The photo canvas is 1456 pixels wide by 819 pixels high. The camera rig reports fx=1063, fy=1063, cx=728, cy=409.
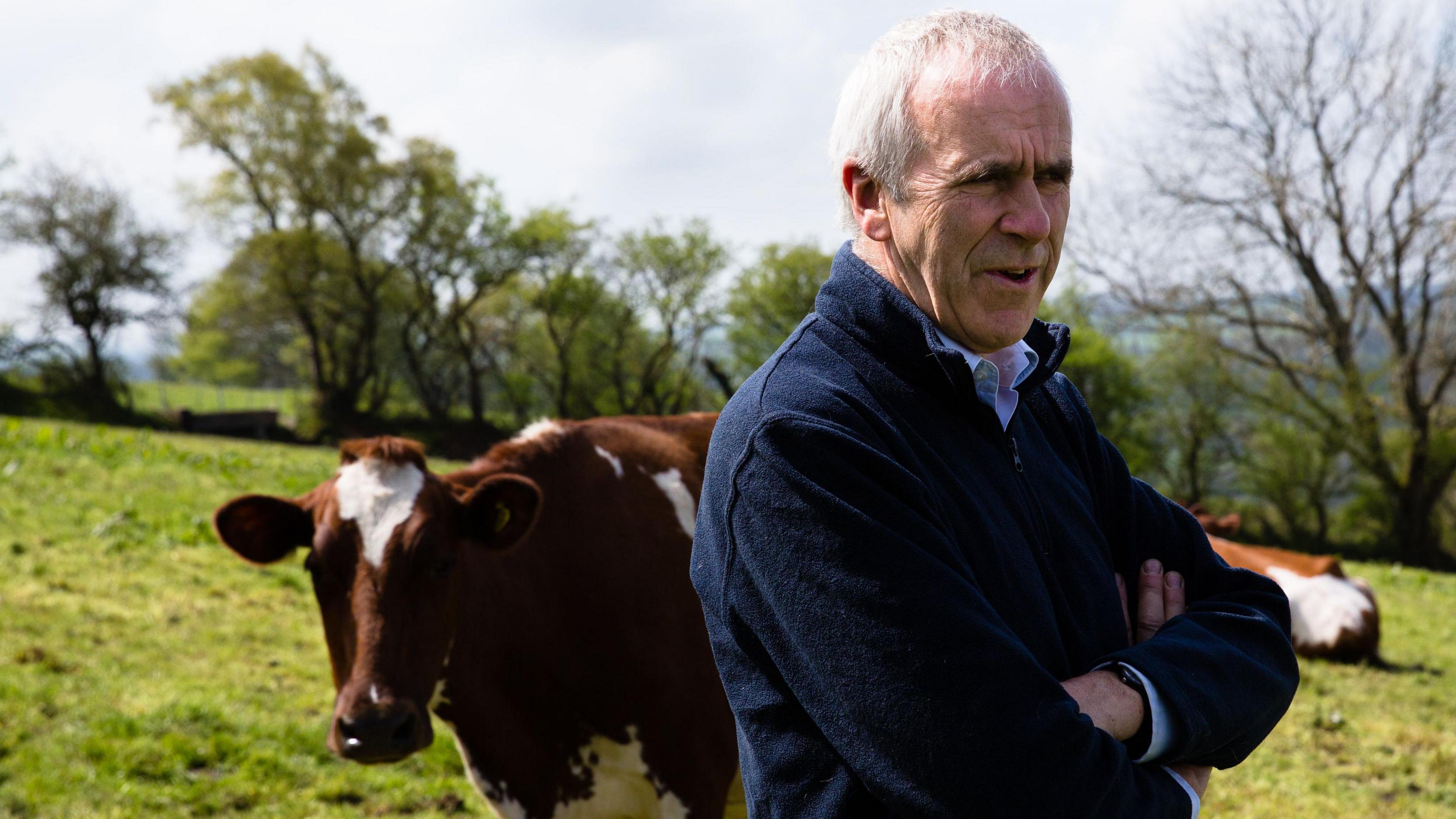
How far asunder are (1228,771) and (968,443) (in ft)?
19.0

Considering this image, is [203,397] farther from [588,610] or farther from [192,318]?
[588,610]

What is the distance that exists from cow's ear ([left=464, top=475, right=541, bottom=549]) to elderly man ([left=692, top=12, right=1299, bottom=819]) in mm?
2157

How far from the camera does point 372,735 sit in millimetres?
3334

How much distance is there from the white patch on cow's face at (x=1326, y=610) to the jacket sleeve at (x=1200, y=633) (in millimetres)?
8066

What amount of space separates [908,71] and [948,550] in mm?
761

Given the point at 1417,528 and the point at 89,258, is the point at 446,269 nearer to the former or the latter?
the point at 89,258

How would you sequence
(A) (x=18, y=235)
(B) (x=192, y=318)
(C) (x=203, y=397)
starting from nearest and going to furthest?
(A) (x=18, y=235) → (B) (x=192, y=318) → (C) (x=203, y=397)

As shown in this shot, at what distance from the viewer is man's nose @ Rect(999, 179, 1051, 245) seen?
1.70m

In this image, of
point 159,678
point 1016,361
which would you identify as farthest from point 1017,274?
point 159,678

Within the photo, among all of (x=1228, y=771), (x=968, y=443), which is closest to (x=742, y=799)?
(x=968, y=443)

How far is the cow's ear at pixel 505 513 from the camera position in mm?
3773

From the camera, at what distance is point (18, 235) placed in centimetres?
3409

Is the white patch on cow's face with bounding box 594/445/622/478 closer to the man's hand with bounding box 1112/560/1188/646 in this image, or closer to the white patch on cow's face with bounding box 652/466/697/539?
the white patch on cow's face with bounding box 652/466/697/539

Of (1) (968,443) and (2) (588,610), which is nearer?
(1) (968,443)
